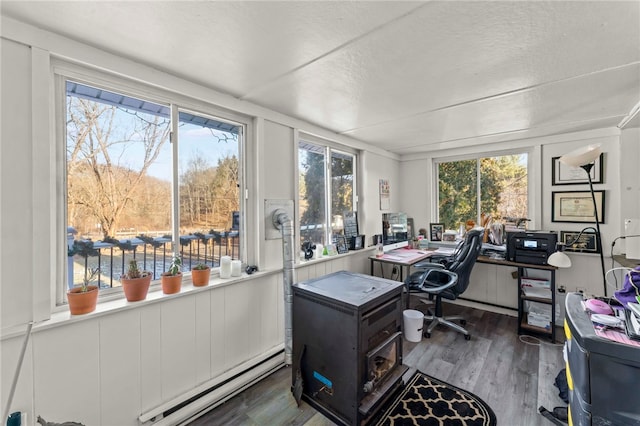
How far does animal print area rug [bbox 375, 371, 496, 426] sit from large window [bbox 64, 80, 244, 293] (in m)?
1.71

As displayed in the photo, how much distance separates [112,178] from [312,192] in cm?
185

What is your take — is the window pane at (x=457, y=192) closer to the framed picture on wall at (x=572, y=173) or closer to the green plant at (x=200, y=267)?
the framed picture on wall at (x=572, y=173)

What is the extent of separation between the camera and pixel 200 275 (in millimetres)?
1907

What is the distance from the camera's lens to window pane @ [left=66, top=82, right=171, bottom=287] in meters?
1.52

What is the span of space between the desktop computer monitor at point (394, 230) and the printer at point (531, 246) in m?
1.33

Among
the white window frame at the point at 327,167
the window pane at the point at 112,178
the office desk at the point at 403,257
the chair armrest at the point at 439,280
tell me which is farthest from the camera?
the office desk at the point at 403,257

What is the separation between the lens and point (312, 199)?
304 centimetres

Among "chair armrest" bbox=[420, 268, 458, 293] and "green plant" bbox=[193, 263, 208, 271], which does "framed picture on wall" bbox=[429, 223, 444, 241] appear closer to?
"chair armrest" bbox=[420, 268, 458, 293]

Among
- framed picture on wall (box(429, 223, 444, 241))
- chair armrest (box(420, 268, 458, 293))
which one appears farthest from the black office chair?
framed picture on wall (box(429, 223, 444, 241))

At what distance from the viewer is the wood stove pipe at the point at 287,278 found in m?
2.20

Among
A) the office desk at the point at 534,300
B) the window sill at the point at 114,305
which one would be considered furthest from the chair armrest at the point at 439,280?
the window sill at the point at 114,305

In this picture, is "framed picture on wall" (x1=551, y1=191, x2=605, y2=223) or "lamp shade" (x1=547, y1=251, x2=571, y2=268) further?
"framed picture on wall" (x1=551, y1=191, x2=605, y2=223)

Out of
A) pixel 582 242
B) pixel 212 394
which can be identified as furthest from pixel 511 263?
pixel 212 394

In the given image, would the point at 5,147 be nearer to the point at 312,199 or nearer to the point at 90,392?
the point at 90,392
